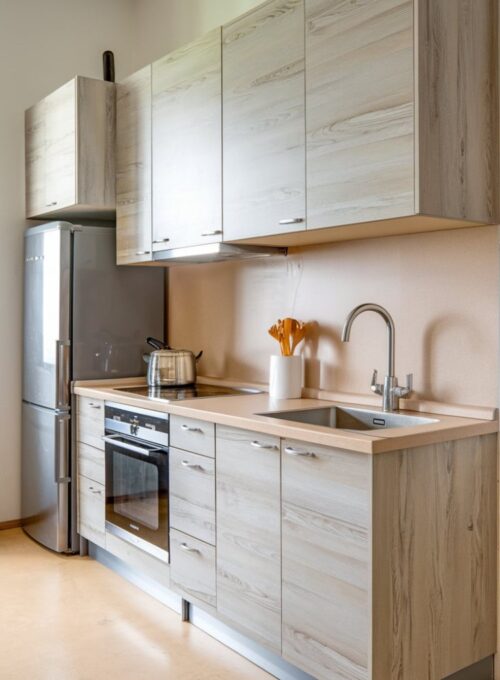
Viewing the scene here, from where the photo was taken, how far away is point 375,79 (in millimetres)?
2135

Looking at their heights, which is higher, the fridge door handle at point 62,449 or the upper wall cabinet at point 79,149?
the upper wall cabinet at point 79,149

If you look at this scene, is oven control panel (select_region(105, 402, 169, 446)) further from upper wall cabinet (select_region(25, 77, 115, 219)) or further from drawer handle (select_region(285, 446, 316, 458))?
upper wall cabinet (select_region(25, 77, 115, 219))

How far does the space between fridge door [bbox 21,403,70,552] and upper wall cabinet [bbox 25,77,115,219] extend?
3.48ft

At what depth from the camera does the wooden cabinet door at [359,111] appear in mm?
2059

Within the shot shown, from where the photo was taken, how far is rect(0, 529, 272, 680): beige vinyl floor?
2.40 metres

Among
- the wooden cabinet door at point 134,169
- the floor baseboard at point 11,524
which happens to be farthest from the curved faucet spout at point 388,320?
the floor baseboard at point 11,524

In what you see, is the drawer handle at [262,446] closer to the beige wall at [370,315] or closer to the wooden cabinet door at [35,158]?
the beige wall at [370,315]

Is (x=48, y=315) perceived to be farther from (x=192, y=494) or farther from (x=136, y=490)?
(x=192, y=494)

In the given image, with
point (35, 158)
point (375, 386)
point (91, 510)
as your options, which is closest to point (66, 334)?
point (91, 510)

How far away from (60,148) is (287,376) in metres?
1.72

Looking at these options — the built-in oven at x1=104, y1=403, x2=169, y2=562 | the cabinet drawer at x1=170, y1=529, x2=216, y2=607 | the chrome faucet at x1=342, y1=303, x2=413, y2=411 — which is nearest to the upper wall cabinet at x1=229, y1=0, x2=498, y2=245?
the chrome faucet at x1=342, y1=303, x2=413, y2=411

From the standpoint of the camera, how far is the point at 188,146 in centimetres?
302

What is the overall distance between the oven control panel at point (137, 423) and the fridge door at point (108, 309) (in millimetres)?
450

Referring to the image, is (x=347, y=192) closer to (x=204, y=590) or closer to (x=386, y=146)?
(x=386, y=146)
